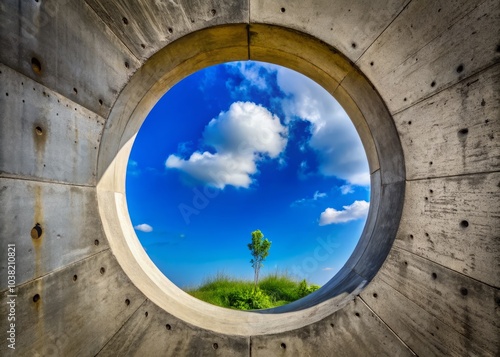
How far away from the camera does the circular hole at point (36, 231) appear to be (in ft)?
7.55

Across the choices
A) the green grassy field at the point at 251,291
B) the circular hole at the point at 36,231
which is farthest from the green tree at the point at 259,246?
the circular hole at the point at 36,231

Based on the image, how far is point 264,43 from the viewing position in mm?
3424

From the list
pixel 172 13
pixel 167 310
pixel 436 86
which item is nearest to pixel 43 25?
pixel 172 13

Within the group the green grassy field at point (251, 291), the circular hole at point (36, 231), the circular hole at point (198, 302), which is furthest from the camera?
the green grassy field at point (251, 291)

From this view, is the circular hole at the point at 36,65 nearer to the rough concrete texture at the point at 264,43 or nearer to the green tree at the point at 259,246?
the rough concrete texture at the point at 264,43

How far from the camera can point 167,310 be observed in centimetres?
297

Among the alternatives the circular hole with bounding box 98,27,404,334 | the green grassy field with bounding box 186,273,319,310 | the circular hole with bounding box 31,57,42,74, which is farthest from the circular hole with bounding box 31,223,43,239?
the green grassy field with bounding box 186,273,319,310

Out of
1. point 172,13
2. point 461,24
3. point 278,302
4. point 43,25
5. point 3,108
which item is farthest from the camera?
point 278,302

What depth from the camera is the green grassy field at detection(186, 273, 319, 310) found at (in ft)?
22.2

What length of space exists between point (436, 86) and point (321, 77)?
1.41 meters

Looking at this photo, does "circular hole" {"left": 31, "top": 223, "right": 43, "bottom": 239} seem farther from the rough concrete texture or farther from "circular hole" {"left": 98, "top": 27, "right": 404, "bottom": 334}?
"circular hole" {"left": 98, "top": 27, "right": 404, "bottom": 334}

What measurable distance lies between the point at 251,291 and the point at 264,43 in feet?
20.5

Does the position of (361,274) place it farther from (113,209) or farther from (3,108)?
(3,108)

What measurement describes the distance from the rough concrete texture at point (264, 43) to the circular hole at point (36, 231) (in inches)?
0.5
